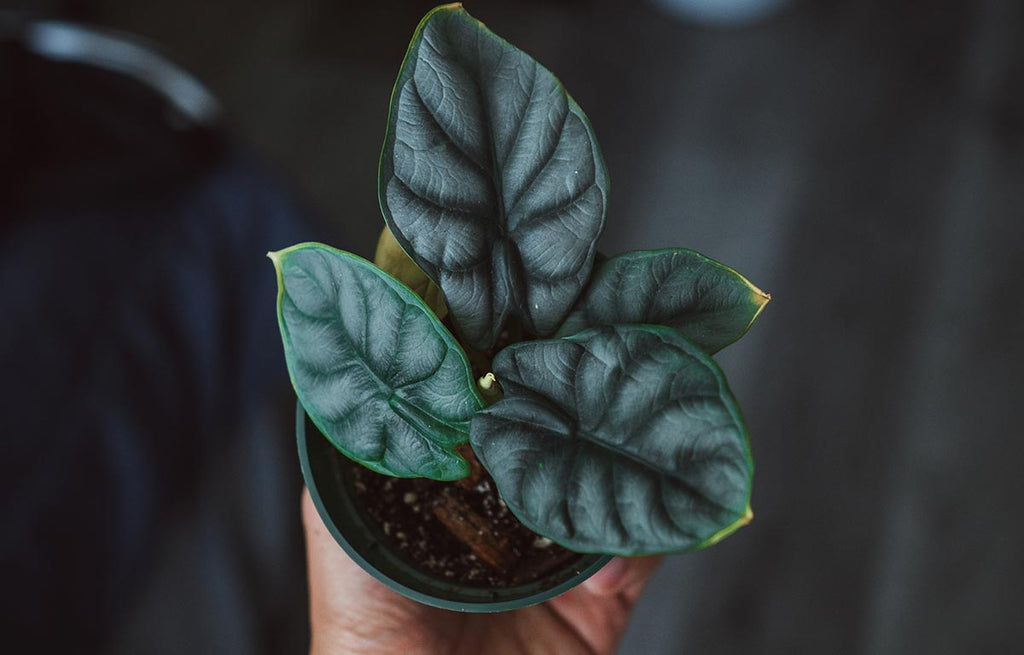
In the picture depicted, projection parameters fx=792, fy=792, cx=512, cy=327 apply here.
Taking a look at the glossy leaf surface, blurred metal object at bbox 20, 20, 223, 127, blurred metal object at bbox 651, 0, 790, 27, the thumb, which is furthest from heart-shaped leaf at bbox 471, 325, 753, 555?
blurred metal object at bbox 651, 0, 790, 27

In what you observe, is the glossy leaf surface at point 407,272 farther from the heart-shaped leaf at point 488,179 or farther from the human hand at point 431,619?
the human hand at point 431,619

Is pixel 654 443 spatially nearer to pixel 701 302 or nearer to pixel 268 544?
pixel 701 302

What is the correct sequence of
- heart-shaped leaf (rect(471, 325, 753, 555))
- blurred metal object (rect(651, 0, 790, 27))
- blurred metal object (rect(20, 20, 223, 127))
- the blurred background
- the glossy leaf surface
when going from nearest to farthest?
1. heart-shaped leaf (rect(471, 325, 753, 555))
2. the glossy leaf surface
3. the blurred background
4. blurred metal object (rect(20, 20, 223, 127))
5. blurred metal object (rect(651, 0, 790, 27))

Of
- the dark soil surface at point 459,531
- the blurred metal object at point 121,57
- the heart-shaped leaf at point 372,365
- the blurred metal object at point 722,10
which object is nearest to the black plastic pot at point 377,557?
the dark soil surface at point 459,531

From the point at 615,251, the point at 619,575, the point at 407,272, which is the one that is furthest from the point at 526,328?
the point at 615,251

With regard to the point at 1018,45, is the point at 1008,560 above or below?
below

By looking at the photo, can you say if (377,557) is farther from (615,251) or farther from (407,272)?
(615,251)

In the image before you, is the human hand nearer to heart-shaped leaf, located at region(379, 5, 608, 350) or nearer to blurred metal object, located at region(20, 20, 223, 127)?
heart-shaped leaf, located at region(379, 5, 608, 350)

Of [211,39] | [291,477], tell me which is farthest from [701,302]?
[211,39]
